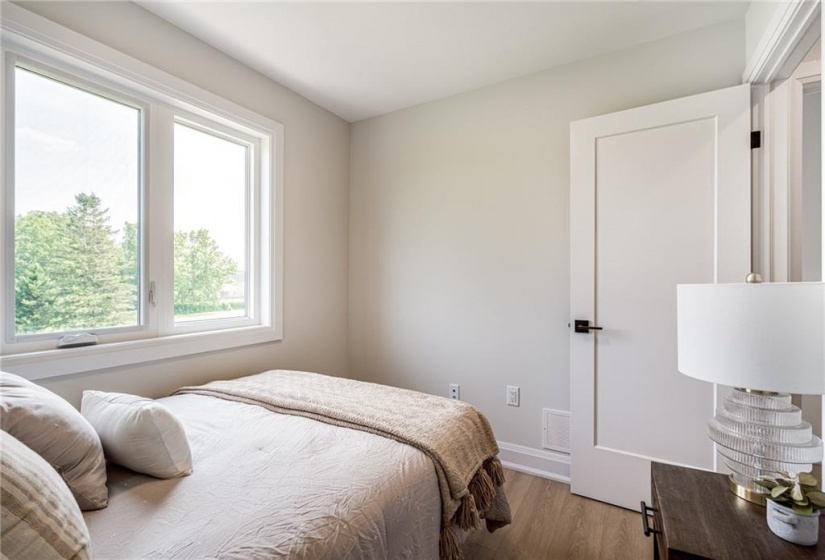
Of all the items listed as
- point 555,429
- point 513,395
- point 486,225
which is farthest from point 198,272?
point 555,429

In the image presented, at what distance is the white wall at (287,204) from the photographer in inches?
68.7

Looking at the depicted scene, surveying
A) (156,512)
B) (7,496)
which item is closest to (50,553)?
(7,496)

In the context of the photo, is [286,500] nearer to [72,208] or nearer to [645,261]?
[72,208]

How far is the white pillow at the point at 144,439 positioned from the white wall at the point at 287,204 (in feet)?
2.50

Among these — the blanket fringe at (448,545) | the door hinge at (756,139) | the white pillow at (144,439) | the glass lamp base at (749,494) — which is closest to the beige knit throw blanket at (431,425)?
the blanket fringe at (448,545)

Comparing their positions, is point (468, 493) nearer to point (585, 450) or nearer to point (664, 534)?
point (664, 534)

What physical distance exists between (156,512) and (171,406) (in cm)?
88

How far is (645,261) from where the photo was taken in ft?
6.49

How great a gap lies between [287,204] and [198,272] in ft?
2.45

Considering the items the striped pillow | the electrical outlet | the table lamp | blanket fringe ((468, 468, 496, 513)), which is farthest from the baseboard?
the striped pillow

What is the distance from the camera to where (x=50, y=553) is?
2.03ft

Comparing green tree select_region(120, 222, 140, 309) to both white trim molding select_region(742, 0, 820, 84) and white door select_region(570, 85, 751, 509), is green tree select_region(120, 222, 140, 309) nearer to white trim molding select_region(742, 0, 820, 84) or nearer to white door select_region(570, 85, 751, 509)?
white door select_region(570, 85, 751, 509)

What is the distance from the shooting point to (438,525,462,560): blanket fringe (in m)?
1.25

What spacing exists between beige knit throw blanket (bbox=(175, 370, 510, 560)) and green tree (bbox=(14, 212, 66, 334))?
0.66m
